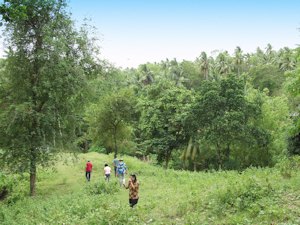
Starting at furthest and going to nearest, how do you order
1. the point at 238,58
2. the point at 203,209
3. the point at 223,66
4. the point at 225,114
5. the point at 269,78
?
1. the point at 238,58
2. the point at 223,66
3. the point at 269,78
4. the point at 225,114
5. the point at 203,209

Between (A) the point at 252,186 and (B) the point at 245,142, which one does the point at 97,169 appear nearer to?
(B) the point at 245,142

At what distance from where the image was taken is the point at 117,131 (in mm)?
37656

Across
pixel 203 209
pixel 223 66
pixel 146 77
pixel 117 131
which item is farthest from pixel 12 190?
pixel 223 66

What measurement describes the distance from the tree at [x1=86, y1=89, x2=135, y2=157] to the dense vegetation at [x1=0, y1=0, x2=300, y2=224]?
105 millimetres

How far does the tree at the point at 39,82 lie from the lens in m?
21.1

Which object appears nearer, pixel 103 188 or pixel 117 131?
Result: pixel 103 188

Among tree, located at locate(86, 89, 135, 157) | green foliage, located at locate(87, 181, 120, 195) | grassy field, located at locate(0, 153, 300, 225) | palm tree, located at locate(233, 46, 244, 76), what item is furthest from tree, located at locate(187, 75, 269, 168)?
palm tree, located at locate(233, 46, 244, 76)

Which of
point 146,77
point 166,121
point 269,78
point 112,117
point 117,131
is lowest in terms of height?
point 117,131

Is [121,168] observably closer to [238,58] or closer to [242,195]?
[242,195]

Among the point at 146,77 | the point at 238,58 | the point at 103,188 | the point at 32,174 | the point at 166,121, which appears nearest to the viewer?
the point at 103,188

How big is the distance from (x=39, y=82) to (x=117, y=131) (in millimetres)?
16611

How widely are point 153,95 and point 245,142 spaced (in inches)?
497

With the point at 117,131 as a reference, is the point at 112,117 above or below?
above

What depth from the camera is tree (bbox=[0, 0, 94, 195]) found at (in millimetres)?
21078
